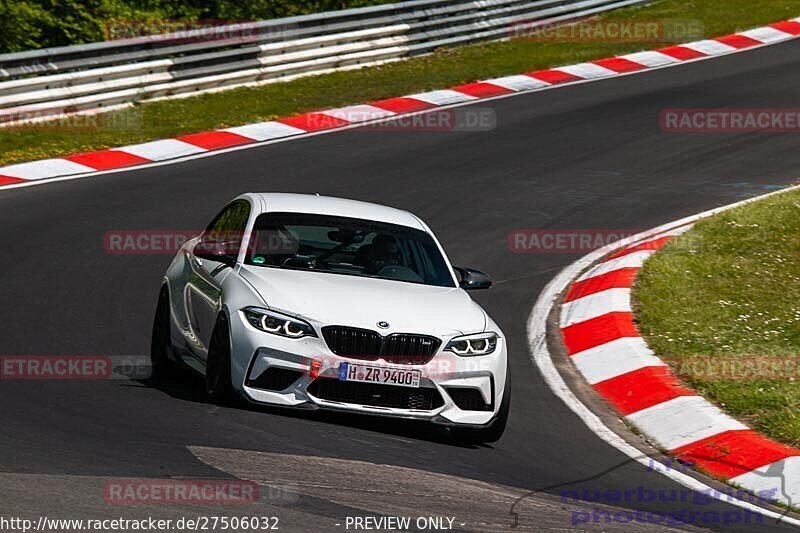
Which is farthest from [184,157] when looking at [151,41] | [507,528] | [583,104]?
[507,528]

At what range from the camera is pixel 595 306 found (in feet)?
40.1

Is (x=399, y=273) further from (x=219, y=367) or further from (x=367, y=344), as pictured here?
(x=219, y=367)

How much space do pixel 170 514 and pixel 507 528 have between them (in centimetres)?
165

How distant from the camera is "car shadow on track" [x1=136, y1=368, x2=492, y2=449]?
27.7 ft

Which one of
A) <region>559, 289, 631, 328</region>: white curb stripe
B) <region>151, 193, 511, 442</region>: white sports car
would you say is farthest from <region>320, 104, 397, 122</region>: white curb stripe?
<region>151, 193, 511, 442</region>: white sports car

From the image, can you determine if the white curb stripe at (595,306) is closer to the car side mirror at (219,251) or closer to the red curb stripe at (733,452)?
the red curb stripe at (733,452)

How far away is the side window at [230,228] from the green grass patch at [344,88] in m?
6.95

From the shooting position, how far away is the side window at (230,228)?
9.39 metres

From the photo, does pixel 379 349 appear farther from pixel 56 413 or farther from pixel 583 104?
pixel 583 104

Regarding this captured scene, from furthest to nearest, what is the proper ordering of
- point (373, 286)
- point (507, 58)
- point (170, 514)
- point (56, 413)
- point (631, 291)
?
point (507, 58) < point (631, 291) < point (373, 286) < point (56, 413) < point (170, 514)

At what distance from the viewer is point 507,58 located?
24.0 metres

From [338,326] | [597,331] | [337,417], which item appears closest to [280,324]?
[338,326]

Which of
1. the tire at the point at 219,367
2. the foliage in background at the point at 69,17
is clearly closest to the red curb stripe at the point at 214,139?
the foliage in background at the point at 69,17

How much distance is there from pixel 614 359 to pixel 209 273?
3.52 metres
